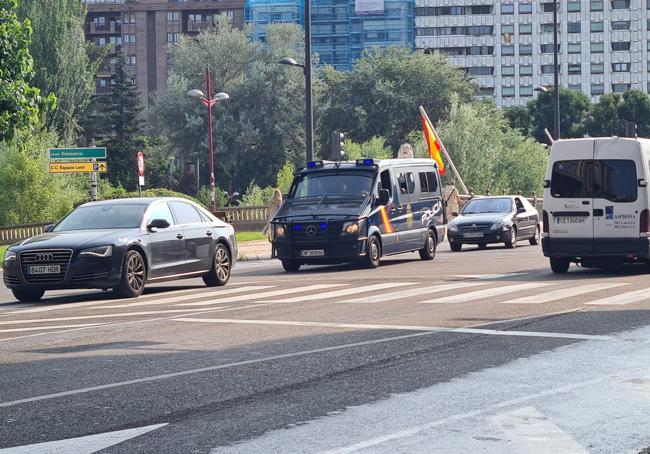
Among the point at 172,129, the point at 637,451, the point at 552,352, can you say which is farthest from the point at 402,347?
the point at 172,129

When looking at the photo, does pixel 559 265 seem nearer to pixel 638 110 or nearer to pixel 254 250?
pixel 254 250

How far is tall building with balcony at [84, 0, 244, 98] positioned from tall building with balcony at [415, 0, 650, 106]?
24156 millimetres

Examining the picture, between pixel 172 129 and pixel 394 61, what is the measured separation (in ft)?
56.3

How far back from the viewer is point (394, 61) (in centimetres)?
9862

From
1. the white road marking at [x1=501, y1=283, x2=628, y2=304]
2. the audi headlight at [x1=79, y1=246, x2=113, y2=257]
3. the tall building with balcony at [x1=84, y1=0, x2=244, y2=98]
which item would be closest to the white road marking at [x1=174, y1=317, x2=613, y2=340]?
the white road marking at [x1=501, y1=283, x2=628, y2=304]

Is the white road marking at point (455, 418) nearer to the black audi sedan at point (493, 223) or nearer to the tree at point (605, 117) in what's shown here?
the black audi sedan at point (493, 223)

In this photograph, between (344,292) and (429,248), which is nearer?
(344,292)

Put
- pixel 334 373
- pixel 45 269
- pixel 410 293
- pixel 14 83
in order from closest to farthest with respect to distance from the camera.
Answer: pixel 334 373 → pixel 410 293 → pixel 45 269 → pixel 14 83

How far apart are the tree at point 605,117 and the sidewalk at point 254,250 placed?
94.5 meters

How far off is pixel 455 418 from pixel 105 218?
12184mm

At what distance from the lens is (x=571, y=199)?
21.9m

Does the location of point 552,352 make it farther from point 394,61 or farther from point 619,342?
point 394,61

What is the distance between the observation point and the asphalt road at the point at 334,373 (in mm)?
7250

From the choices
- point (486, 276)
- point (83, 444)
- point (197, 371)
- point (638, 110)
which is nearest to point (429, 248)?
point (486, 276)
